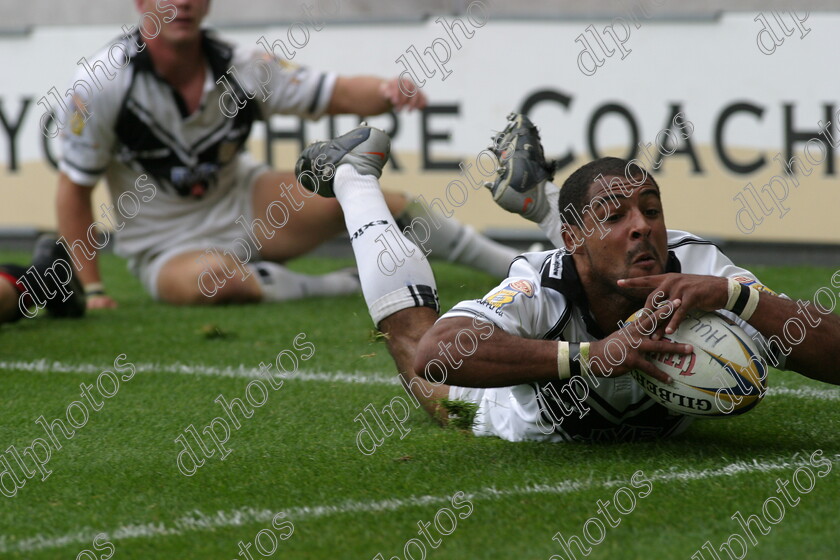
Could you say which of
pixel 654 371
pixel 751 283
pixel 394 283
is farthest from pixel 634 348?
pixel 394 283

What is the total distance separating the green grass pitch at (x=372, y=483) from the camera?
287cm

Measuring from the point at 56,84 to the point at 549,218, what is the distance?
6.14 meters

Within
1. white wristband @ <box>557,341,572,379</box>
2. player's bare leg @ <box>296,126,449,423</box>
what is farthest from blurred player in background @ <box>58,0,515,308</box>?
white wristband @ <box>557,341,572,379</box>

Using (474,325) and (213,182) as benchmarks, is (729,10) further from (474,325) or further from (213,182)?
(474,325)

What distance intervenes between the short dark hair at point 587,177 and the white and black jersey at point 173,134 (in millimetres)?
3729

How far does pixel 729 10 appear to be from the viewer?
8711mm

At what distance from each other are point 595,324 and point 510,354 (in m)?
0.35

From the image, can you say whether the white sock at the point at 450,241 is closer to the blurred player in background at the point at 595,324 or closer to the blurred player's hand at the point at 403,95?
the blurred player's hand at the point at 403,95

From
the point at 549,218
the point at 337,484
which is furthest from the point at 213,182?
the point at 337,484

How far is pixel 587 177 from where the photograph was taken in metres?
3.53

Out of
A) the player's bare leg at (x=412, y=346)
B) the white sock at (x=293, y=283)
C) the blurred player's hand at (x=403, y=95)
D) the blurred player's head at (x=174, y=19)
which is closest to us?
the player's bare leg at (x=412, y=346)

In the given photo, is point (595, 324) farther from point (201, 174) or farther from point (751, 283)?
point (201, 174)

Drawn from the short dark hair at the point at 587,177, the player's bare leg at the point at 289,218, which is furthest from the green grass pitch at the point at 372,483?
the player's bare leg at the point at 289,218

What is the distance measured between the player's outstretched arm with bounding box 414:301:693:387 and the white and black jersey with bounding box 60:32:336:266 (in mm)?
3962
